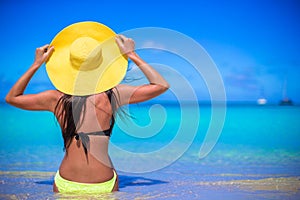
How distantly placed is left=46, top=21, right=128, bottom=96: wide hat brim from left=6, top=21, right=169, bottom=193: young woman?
22 millimetres

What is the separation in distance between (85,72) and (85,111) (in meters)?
0.28

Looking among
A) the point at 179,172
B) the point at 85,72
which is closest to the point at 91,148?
the point at 85,72

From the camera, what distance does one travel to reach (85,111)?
123 inches

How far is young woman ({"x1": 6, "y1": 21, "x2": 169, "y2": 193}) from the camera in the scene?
305 centimetres

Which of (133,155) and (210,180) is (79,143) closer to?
(210,180)

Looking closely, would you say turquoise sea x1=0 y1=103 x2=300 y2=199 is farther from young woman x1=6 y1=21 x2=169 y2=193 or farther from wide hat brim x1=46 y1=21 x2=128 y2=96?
wide hat brim x1=46 y1=21 x2=128 y2=96

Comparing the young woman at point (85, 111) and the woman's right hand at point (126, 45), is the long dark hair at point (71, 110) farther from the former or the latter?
the woman's right hand at point (126, 45)

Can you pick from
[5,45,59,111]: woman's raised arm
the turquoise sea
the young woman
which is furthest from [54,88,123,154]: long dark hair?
the turquoise sea

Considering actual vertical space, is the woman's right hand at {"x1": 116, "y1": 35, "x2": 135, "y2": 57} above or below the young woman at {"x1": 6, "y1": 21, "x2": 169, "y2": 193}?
above

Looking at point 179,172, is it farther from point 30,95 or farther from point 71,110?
point 30,95

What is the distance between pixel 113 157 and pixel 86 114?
3.45m

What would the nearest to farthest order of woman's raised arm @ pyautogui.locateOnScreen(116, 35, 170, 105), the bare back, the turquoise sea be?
woman's raised arm @ pyautogui.locateOnScreen(116, 35, 170, 105) < the bare back < the turquoise sea

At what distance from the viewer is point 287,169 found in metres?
5.29

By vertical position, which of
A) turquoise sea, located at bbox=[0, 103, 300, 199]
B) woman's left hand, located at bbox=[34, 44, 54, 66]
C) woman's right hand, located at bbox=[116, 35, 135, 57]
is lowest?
turquoise sea, located at bbox=[0, 103, 300, 199]
